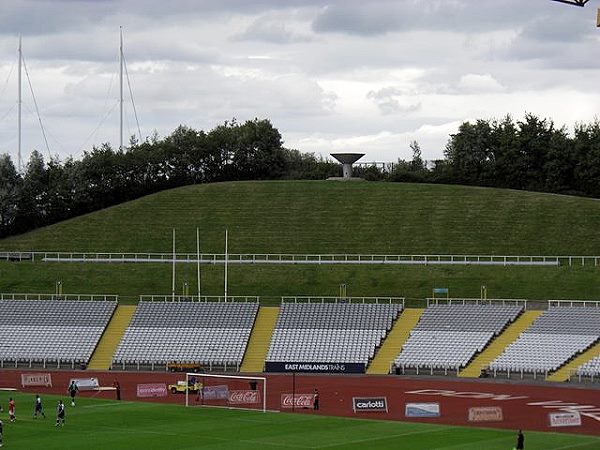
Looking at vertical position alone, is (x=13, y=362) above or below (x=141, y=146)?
below

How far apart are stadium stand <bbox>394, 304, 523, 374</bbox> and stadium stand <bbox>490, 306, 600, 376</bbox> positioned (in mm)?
2447

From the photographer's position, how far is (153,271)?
4331 inches

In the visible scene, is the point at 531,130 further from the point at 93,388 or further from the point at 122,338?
the point at 93,388

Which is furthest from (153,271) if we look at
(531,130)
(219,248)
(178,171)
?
(531,130)

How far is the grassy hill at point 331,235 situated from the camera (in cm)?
10306

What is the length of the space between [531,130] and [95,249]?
2145 inches

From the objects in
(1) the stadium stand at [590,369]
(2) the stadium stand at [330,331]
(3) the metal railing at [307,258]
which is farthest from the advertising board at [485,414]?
(3) the metal railing at [307,258]

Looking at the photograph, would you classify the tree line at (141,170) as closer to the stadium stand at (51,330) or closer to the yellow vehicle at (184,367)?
the stadium stand at (51,330)

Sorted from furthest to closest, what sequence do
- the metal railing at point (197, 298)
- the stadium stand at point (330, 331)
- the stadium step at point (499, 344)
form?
the metal railing at point (197, 298) < the stadium stand at point (330, 331) < the stadium step at point (499, 344)

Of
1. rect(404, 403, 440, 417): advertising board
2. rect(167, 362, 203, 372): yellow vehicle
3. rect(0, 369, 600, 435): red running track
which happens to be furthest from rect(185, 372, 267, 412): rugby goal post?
rect(167, 362, 203, 372): yellow vehicle

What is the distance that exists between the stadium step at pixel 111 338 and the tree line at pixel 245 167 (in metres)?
37.6

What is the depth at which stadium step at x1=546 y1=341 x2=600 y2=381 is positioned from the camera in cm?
7950

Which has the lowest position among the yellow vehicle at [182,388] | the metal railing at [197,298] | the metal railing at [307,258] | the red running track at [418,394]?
the red running track at [418,394]

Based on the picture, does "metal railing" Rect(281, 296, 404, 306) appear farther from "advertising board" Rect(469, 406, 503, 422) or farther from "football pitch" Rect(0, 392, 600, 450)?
"advertising board" Rect(469, 406, 503, 422)
